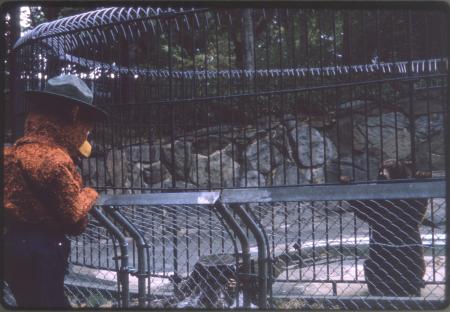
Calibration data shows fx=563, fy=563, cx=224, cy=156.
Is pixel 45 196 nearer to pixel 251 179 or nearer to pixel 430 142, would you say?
pixel 251 179

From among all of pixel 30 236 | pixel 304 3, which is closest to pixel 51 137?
pixel 30 236

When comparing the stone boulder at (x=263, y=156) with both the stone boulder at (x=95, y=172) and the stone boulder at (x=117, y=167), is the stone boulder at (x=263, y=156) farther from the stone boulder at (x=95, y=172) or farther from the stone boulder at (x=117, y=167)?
the stone boulder at (x=95, y=172)

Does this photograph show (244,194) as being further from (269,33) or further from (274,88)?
(274,88)

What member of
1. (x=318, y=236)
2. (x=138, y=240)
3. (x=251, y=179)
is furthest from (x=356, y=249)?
(x=138, y=240)

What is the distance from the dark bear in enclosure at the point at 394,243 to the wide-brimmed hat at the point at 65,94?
1093 millimetres

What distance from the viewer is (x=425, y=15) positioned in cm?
208

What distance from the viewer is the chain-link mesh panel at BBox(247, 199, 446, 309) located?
216 centimetres

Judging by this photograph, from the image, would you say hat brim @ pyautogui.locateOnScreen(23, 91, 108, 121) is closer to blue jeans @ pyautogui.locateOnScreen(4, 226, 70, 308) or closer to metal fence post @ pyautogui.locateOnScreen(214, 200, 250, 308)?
blue jeans @ pyautogui.locateOnScreen(4, 226, 70, 308)

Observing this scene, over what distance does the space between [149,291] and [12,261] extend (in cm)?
55

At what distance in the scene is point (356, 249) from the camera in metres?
2.50

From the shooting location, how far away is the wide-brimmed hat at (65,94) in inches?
83.4

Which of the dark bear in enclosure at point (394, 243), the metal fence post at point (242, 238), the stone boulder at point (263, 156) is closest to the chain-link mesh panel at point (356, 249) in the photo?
the dark bear in enclosure at point (394, 243)

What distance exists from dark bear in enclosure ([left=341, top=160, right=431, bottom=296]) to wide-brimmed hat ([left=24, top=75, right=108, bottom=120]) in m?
1.09

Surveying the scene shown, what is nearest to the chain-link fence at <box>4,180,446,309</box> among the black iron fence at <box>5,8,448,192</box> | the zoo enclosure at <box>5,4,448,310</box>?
the zoo enclosure at <box>5,4,448,310</box>
